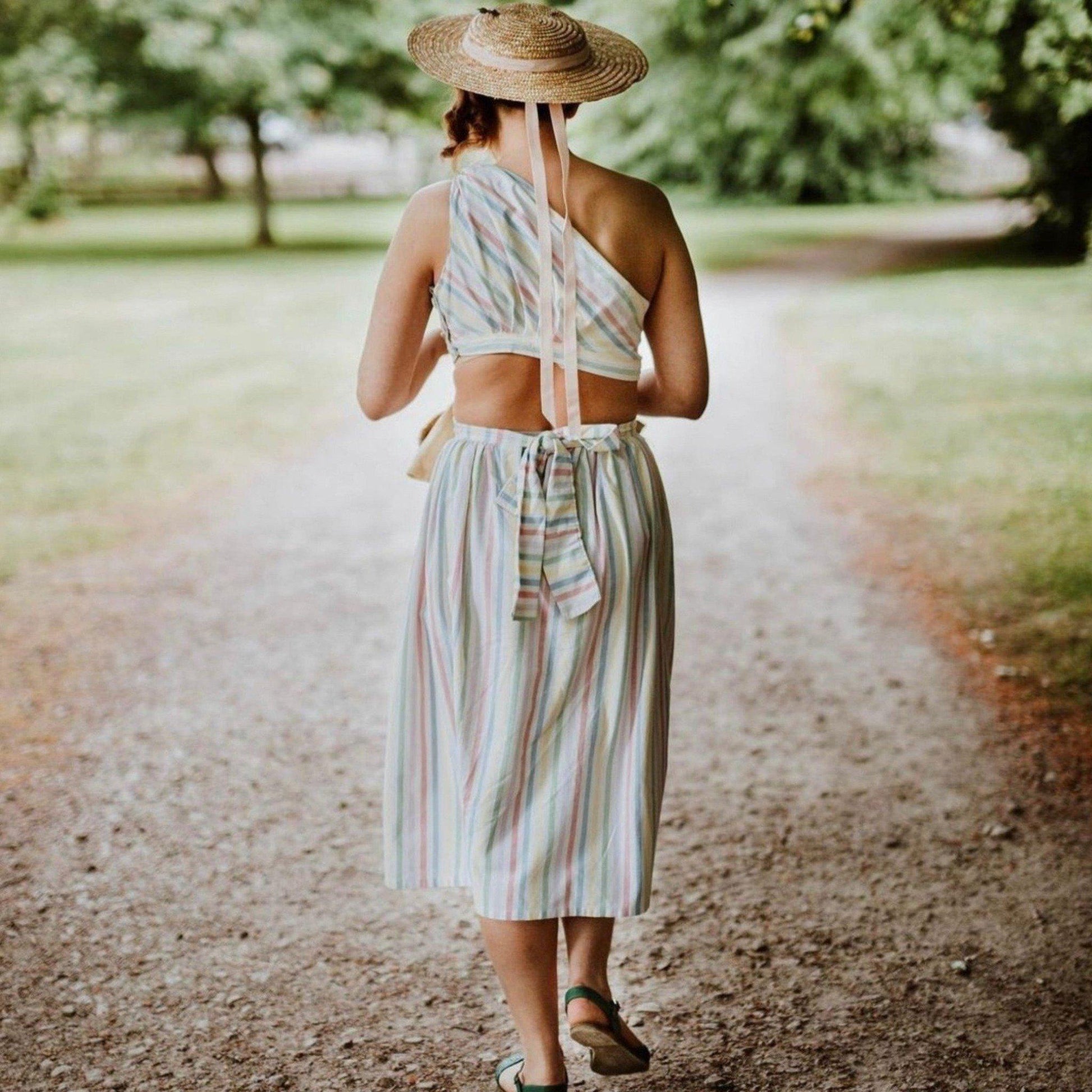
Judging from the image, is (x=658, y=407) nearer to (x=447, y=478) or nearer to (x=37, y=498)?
(x=447, y=478)

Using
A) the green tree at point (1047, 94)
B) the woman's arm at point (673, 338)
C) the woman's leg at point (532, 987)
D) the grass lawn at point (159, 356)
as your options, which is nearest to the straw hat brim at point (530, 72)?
the woman's arm at point (673, 338)

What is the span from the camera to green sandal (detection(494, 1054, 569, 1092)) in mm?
2643

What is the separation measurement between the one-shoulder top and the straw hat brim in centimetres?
14

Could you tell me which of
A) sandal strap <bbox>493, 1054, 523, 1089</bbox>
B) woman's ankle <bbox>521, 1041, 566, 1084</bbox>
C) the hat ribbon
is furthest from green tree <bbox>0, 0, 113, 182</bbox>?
woman's ankle <bbox>521, 1041, 566, 1084</bbox>

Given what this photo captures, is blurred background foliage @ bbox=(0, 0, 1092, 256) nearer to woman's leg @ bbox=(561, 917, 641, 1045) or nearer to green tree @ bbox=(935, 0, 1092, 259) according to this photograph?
green tree @ bbox=(935, 0, 1092, 259)

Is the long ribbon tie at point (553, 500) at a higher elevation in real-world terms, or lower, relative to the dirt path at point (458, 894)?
higher

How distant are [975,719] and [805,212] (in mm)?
30471

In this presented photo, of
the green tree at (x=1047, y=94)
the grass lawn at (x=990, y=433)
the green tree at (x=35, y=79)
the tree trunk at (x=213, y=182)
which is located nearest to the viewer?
the green tree at (x=1047, y=94)

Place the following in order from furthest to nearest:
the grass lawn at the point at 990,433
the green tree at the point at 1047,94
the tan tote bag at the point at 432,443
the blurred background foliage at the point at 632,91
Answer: the blurred background foliage at the point at 632,91
the grass lawn at the point at 990,433
the green tree at the point at 1047,94
the tan tote bag at the point at 432,443

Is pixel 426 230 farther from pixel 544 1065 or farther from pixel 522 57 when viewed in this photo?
pixel 544 1065

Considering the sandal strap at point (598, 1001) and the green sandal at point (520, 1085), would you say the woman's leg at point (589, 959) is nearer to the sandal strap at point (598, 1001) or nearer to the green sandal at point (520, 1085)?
the sandal strap at point (598, 1001)

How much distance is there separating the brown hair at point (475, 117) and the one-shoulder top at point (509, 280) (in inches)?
3.4

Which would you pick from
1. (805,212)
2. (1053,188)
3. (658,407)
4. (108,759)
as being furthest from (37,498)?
(805,212)

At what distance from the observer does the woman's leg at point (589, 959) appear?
107 inches
